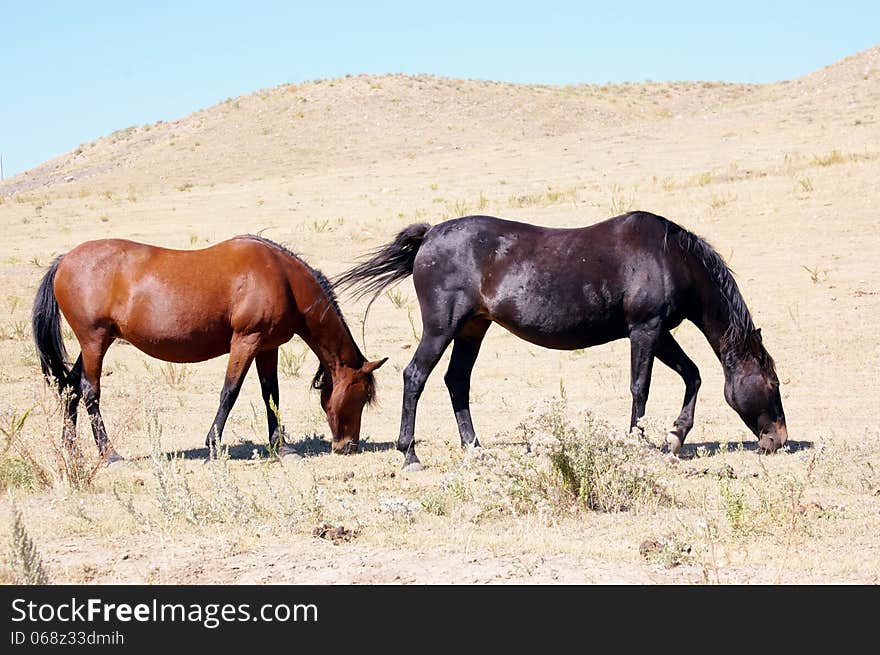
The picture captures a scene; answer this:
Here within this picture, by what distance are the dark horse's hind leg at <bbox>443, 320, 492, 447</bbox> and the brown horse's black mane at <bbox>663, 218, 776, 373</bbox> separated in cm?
186

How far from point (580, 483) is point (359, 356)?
3.42m

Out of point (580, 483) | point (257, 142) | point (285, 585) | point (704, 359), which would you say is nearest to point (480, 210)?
point (704, 359)

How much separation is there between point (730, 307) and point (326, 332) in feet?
11.5

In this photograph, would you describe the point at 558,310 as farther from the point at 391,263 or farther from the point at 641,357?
the point at 391,263

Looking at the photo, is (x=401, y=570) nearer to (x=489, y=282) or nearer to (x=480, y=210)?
(x=489, y=282)

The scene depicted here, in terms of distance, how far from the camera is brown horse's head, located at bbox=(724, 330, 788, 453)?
8.98 metres

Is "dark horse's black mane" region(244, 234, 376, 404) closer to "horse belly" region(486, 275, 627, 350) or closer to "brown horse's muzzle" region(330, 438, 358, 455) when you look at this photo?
"brown horse's muzzle" region(330, 438, 358, 455)

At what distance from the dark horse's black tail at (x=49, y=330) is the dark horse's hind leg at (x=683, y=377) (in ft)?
16.9

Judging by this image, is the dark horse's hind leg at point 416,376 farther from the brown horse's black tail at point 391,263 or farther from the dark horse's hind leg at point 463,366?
the brown horse's black tail at point 391,263

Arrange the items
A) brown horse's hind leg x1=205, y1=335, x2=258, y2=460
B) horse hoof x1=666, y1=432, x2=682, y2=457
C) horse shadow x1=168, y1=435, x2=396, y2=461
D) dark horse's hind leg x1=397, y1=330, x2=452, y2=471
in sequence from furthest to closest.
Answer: horse shadow x1=168, y1=435, x2=396, y2=461, brown horse's hind leg x1=205, y1=335, x2=258, y2=460, dark horse's hind leg x1=397, y1=330, x2=452, y2=471, horse hoof x1=666, y1=432, x2=682, y2=457

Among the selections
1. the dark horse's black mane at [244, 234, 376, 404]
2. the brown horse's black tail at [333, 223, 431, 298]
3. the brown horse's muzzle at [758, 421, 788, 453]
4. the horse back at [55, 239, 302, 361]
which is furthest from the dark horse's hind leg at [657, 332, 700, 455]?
the horse back at [55, 239, 302, 361]

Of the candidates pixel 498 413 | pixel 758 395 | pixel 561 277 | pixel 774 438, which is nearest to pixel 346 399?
pixel 561 277

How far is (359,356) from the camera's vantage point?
9938 millimetres

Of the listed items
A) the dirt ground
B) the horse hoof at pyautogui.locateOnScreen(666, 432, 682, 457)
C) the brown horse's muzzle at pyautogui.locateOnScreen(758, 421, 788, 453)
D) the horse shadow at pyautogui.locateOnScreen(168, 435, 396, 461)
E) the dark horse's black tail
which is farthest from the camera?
the horse shadow at pyautogui.locateOnScreen(168, 435, 396, 461)
